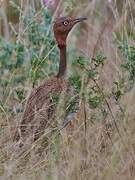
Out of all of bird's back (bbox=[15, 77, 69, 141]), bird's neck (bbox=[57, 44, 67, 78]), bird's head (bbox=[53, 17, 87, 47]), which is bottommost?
bird's back (bbox=[15, 77, 69, 141])

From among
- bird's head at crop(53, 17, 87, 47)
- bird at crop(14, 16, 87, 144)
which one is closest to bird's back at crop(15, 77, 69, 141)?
bird at crop(14, 16, 87, 144)

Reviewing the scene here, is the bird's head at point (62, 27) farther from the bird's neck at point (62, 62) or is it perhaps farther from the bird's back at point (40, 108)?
the bird's back at point (40, 108)

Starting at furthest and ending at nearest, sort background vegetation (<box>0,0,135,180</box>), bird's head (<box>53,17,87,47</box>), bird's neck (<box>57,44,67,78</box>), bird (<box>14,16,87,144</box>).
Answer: bird's head (<box>53,17,87,47</box>) < bird's neck (<box>57,44,67,78</box>) < bird (<box>14,16,87,144</box>) < background vegetation (<box>0,0,135,180</box>)

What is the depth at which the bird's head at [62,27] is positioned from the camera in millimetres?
6293

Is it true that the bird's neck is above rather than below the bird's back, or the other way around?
above

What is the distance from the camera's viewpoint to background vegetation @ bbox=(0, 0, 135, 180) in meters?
4.77

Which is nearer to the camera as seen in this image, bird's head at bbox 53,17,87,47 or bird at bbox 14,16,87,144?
bird at bbox 14,16,87,144

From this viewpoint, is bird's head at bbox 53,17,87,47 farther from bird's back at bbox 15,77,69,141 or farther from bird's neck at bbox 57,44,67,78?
bird's back at bbox 15,77,69,141

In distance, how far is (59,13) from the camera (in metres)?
7.58

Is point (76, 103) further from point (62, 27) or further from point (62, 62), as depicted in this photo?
point (62, 27)

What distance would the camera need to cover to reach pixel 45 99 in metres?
5.68

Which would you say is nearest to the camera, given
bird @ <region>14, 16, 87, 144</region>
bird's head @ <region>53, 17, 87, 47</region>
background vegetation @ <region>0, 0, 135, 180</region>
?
background vegetation @ <region>0, 0, 135, 180</region>

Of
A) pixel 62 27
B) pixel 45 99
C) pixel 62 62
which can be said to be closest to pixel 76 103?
pixel 45 99

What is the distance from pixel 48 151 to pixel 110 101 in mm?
709
